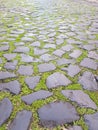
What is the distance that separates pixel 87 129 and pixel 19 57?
7.73 feet

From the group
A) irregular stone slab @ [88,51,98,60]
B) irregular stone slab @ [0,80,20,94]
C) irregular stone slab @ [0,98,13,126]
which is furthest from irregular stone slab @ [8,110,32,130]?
irregular stone slab @ [88,51,98,60]

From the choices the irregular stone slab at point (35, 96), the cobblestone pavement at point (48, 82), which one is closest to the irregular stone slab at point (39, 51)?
the cobblestone pavement at point (48, 82)

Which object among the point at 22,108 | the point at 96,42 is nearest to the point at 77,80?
the point at 22,108

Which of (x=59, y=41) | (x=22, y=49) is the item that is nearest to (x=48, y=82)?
(x=22, y=49)

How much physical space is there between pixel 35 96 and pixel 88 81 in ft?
3.04

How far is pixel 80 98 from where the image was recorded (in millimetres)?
2947

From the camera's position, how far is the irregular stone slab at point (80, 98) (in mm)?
2814

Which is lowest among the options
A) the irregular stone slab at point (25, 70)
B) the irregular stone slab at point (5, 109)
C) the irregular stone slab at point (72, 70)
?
the irregular stone slab at point (72, 70)

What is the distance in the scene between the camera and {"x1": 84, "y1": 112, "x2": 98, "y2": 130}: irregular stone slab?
243 centimetres

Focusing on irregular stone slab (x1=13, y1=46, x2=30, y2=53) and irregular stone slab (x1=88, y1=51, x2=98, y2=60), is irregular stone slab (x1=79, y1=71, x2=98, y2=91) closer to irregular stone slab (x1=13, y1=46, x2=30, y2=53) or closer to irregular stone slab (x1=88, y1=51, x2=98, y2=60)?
irregular stone slab (x1=88, y1=51, x2=98, y2=60)

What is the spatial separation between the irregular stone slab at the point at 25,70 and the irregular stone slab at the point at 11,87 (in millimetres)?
369

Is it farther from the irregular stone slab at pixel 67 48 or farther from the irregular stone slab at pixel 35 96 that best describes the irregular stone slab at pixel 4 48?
the irregular stone slab at pixel 35 96

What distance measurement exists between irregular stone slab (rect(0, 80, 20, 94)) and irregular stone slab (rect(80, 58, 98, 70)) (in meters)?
1.34

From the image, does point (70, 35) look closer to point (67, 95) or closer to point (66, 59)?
point (66, 59)
